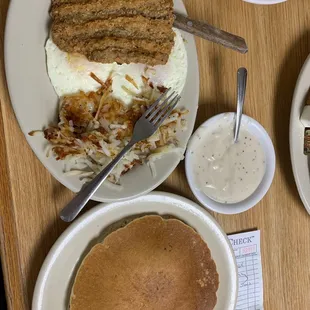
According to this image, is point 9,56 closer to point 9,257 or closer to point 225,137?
point 9,257

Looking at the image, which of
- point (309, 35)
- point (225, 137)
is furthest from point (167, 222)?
point (309, 35)

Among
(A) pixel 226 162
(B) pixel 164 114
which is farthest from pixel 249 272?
(B) pixel 164 114

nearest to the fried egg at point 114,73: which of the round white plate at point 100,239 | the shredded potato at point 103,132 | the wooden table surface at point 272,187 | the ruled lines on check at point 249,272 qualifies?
the shredded potato at point 103,132

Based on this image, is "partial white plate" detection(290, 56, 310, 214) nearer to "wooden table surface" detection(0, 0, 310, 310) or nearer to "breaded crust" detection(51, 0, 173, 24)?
"wooden table surface" detection(0, 0, 310, 310)

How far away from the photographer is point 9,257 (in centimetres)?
144

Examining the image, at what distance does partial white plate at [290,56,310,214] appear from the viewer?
5.33ft

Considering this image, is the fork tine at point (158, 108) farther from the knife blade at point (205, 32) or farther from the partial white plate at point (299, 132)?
the partial white plate at point (299, 132)

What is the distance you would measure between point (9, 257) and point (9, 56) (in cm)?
61

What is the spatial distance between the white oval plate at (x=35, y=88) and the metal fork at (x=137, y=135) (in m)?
0.04

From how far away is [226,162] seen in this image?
155 cm

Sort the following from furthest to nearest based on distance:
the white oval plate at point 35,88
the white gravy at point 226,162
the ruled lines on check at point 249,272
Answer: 1. the ruled lines on check at point 249,272
2. the white gravy at point 226,162
3. the white oval plate at point 35,88

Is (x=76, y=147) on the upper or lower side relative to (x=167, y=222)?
upper

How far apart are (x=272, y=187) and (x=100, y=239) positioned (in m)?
0.66

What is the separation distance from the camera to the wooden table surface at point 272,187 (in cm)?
144
